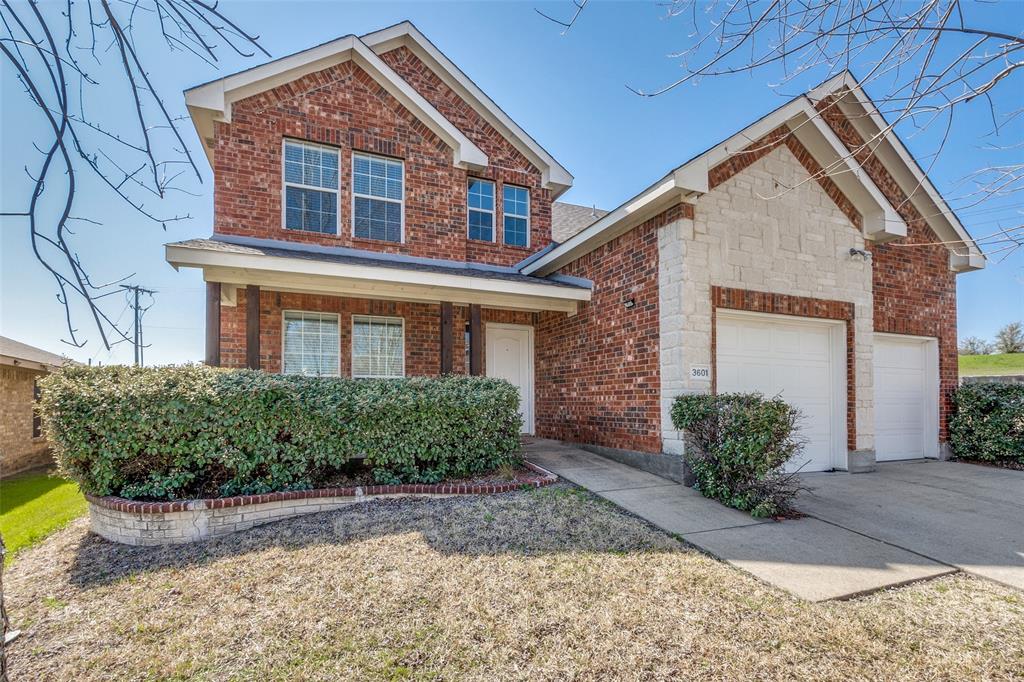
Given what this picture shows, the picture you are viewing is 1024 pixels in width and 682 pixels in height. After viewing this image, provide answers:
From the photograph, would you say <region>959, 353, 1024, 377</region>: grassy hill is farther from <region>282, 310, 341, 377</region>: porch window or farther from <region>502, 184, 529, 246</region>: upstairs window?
<region>282, 310, 341, 377</region>: porch window

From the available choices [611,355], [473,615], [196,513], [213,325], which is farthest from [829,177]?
[196,513]

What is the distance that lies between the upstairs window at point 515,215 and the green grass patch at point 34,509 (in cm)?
856

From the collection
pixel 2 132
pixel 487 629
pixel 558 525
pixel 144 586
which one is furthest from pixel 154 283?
pixel 558 525

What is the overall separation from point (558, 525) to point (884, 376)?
7.61 meters

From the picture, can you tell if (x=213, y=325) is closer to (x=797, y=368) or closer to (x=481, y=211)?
(x=481, y=211)

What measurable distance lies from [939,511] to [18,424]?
62.9 feet

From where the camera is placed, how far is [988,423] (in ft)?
29.2

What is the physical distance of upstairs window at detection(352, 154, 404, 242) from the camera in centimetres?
978

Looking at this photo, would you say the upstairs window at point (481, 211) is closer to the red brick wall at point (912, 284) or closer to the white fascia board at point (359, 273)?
the white fascia board at point (359, 273)

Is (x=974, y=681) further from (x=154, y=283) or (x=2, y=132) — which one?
(x=2, y=132)

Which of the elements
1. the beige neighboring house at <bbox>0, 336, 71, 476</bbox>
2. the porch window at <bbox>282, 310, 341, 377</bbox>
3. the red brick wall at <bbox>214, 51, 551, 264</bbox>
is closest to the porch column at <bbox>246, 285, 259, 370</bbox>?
the porch window at <bbox>282, 310, 341, 377</bbox>

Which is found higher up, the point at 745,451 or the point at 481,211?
the point at 481,211

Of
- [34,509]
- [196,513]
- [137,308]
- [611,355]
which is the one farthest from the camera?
[611,355]

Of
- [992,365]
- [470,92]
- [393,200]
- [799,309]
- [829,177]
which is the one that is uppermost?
[470,92]
